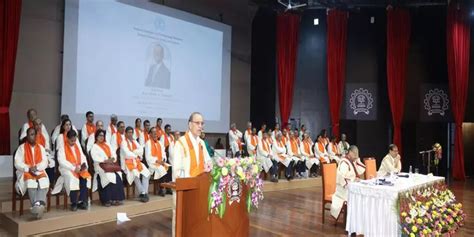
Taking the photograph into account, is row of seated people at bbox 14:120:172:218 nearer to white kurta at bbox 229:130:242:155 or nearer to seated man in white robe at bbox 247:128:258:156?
white kurta at bbox 229:130:242:155

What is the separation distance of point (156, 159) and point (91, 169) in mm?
1193

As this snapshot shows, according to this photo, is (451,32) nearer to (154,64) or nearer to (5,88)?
(154,64)

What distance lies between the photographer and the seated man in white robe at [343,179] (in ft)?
17.7

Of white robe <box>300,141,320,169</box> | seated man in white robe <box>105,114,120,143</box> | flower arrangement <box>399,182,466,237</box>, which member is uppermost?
seated man in white robe <box>105,114,120,143</box>

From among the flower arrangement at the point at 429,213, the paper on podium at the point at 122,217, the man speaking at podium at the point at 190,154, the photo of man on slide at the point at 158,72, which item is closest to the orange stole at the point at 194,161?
the man speaking at podium at the point at 190,154

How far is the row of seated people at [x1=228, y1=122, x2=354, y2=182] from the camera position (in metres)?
9.12

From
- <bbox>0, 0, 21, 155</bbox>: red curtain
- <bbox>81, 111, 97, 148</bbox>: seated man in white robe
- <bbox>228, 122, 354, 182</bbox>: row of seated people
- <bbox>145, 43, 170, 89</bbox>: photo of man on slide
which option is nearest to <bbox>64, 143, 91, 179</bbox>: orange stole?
<bbox>81, 111, 97, 148</bbox>: seated man in white robe

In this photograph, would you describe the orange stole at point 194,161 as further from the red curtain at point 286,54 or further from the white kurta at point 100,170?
the red curtain at point 286,54

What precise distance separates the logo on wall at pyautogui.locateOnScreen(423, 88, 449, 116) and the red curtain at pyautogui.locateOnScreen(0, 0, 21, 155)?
410 inches

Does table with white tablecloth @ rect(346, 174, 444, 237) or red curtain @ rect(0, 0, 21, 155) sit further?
red curtain @ rect(0, 0, 21, 155)

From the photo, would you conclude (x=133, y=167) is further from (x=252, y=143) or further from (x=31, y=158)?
(x=252, y=143)

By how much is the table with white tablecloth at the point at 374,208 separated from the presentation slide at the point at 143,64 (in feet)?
16.7

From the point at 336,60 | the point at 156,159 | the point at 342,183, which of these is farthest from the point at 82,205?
the point at 336,60

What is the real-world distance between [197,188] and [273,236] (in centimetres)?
208
